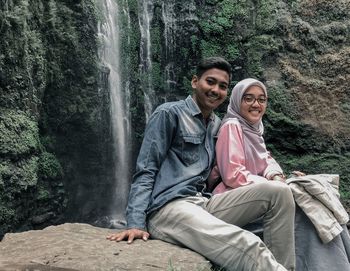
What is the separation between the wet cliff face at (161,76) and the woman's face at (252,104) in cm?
406

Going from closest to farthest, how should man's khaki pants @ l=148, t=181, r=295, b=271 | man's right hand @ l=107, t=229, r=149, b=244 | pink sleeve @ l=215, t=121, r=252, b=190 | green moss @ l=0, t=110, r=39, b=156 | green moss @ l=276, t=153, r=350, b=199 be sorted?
1. man's khaki pants @ l=148, t=181, r=295, b=271
2. man's right hand @ l=107, t=229, r=149, b=244
3. pink sleeve @ l=215, t=121, r=252, b=190
4. green moss @ l=0, t=110, r=39, b=156
5. green moss @ l=276, t=153, r=350, b=199

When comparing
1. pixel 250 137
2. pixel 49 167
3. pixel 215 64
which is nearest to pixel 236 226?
pixel 250 137

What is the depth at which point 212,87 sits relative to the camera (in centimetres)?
322

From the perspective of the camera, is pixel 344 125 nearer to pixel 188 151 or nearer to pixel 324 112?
pixel 324 112

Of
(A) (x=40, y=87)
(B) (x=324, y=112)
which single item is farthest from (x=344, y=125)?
(A) (x=40, y=87)

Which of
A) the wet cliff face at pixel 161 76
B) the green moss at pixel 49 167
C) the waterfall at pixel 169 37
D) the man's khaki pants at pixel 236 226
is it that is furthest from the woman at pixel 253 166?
the waterfall at pixel 169 37

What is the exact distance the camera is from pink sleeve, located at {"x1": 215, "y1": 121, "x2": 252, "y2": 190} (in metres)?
3.02

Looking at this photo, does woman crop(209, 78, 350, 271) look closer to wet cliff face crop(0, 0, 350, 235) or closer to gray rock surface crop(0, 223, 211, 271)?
gray rock surface crop(0, 223, 211, 271)

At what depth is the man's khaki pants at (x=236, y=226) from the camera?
2.65 metres

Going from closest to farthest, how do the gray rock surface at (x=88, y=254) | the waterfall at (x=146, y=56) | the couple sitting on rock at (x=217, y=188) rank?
1. the gray rock surface at (x=88, y=254)
2. the couple sitting on rock at (x=217, y=188)
3. the waterfall at (x=146, y=56)

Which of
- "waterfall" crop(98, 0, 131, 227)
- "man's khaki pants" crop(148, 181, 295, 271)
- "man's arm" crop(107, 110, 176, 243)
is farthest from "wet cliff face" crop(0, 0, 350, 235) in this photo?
"man's khaki pants" crop(148, 181, 295, 271)

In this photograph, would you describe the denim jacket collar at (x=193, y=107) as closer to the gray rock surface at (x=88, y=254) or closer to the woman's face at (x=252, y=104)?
the woman's face at (x=252, y=104)

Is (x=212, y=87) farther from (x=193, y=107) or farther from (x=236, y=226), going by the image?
(x=236, y=226)

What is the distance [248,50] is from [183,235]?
261 inches
